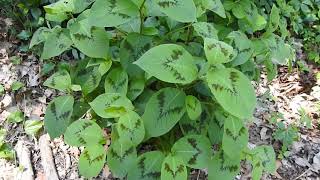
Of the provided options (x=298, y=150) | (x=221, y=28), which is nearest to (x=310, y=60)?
(x=298, y=150)

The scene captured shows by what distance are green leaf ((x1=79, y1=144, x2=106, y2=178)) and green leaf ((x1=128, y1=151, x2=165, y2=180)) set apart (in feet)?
0.48

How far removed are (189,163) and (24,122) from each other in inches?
54.1

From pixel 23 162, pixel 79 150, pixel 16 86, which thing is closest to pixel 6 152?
pixel 23 162

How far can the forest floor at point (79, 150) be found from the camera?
2.46 m

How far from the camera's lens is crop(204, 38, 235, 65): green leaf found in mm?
1438

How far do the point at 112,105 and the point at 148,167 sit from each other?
0.34 m

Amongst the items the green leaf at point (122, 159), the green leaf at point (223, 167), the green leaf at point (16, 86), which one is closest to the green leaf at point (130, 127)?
the green leaf at point (122, 159)

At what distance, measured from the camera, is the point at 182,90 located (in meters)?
1.74

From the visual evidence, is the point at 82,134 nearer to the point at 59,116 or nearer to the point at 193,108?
the point at 59,116

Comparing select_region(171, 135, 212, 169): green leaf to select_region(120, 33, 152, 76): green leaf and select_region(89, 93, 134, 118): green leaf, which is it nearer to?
select_region(89, 93, 134, 118): green leaf

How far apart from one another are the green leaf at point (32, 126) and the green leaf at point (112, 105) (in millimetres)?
1057

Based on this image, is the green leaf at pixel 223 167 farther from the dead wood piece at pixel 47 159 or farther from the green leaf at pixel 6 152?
the green leaf at pixel 6 152

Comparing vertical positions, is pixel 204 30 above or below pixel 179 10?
below

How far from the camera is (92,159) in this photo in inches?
67.5
